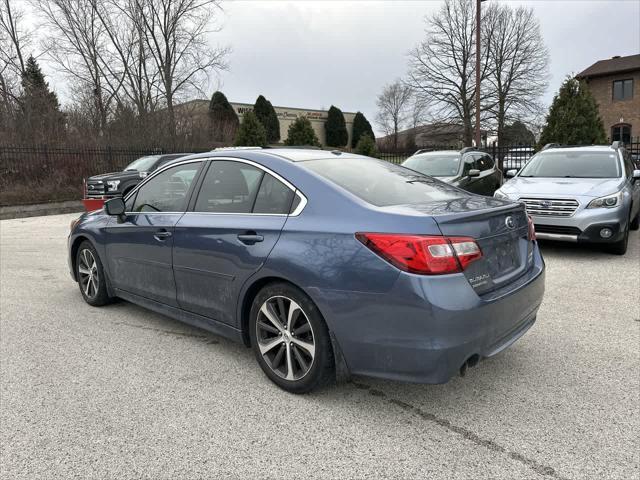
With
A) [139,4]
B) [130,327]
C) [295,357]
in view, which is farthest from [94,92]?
[295,357]

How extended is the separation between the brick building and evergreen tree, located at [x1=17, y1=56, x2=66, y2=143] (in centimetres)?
3468

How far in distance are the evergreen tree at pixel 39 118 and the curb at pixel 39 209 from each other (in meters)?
4.86

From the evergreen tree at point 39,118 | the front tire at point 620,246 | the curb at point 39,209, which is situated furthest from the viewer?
the evergreen tree at point 39,118

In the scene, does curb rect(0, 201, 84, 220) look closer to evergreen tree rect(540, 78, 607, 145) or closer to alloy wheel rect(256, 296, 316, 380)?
alloy wheel rect(256, 296, 316, 380)

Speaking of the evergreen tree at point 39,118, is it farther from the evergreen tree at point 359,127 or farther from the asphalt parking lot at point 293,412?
the evergreen tree at point 359,127

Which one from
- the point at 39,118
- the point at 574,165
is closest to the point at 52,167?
the point at 39,118

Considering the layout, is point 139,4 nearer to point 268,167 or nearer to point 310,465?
point 268,167

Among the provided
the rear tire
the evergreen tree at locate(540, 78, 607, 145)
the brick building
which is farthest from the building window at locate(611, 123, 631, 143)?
the rear tire

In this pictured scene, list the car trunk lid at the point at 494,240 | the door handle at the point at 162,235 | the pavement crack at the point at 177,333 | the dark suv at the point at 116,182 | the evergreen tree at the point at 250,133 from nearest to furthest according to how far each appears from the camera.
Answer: the car trunk lid at the point at 494,240, the door handle at the point at 162,235, the pavement crack at the point at 177,333, the dark suv at the point at 116,182, the evergreen tree at the point at 250,133

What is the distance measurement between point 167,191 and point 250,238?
1357mm

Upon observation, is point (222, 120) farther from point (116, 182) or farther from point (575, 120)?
point (116, 182)

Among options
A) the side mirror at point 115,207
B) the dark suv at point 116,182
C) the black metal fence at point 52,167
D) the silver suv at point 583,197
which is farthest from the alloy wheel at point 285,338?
the black metal fence at point 52,167

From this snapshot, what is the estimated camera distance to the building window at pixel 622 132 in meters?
36.5

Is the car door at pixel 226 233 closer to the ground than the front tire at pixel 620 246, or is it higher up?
higher up
